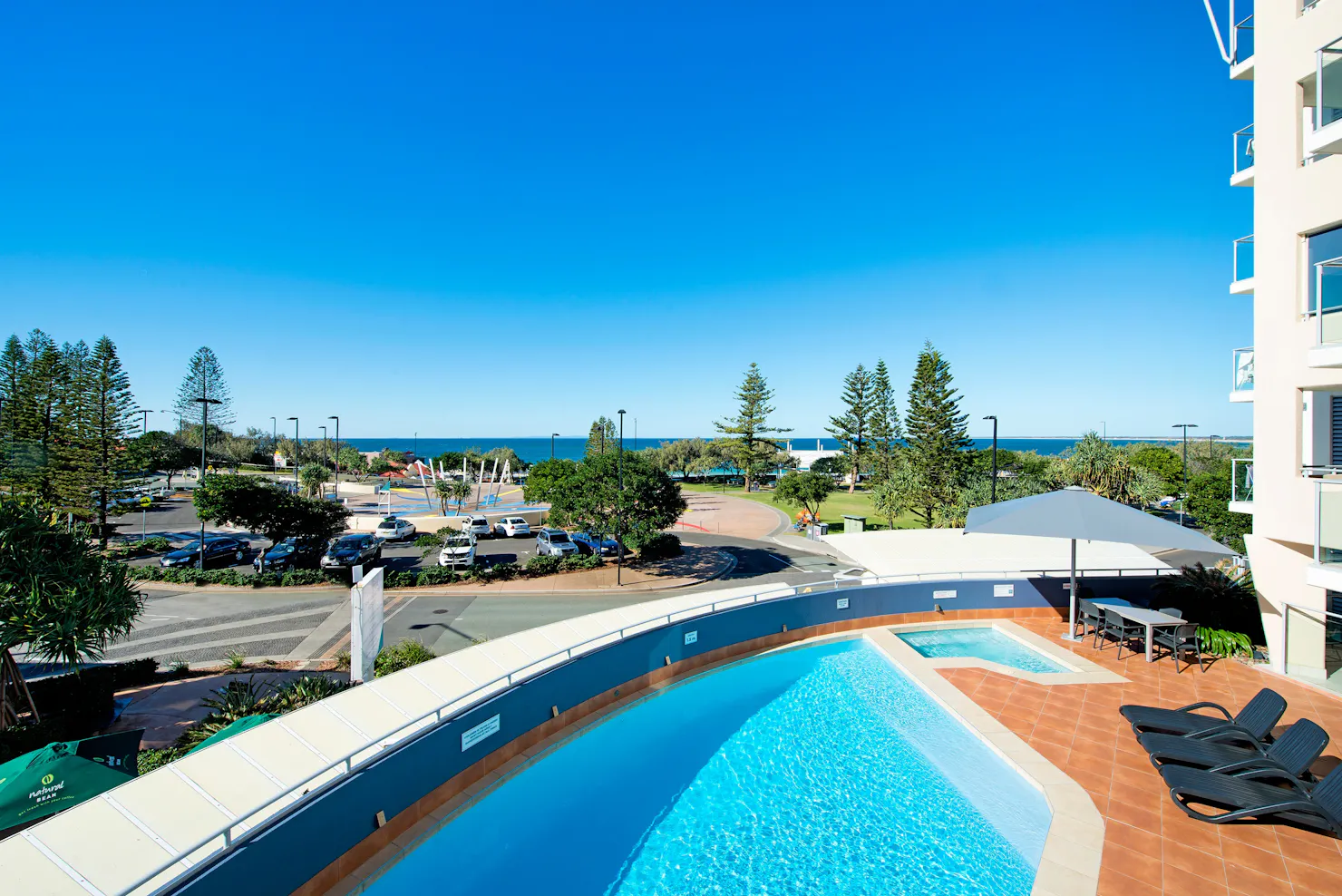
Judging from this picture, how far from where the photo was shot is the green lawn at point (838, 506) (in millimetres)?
33312

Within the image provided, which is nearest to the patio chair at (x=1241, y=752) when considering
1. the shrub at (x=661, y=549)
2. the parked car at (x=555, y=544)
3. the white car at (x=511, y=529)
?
the shrub at (x=661, y=549)

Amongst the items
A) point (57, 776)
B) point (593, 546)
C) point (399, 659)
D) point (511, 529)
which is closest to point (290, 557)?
point (511, 529)

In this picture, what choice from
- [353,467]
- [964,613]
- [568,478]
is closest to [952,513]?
[964,613]

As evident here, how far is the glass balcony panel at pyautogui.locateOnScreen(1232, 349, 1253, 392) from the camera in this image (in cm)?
999

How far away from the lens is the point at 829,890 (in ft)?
18.3

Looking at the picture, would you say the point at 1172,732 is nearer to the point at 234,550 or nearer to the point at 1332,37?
the point at 1332,37

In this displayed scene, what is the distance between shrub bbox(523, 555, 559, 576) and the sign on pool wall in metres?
13.4

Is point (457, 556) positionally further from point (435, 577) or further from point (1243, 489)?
point (1243, 489)

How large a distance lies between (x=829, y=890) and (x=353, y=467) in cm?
7894

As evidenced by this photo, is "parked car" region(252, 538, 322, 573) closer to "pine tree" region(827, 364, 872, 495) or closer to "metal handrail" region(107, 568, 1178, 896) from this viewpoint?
"metal handrail" region(107, 568, 1178, 896)

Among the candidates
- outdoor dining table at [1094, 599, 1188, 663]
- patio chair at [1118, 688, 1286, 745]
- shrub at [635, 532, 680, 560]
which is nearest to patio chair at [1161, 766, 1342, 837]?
patio chair at [1118, 688, 1286, 745]

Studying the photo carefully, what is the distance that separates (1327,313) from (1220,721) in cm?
602

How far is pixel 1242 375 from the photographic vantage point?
10188 mm

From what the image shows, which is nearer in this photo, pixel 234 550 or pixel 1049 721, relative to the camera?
pixel 1049 721
